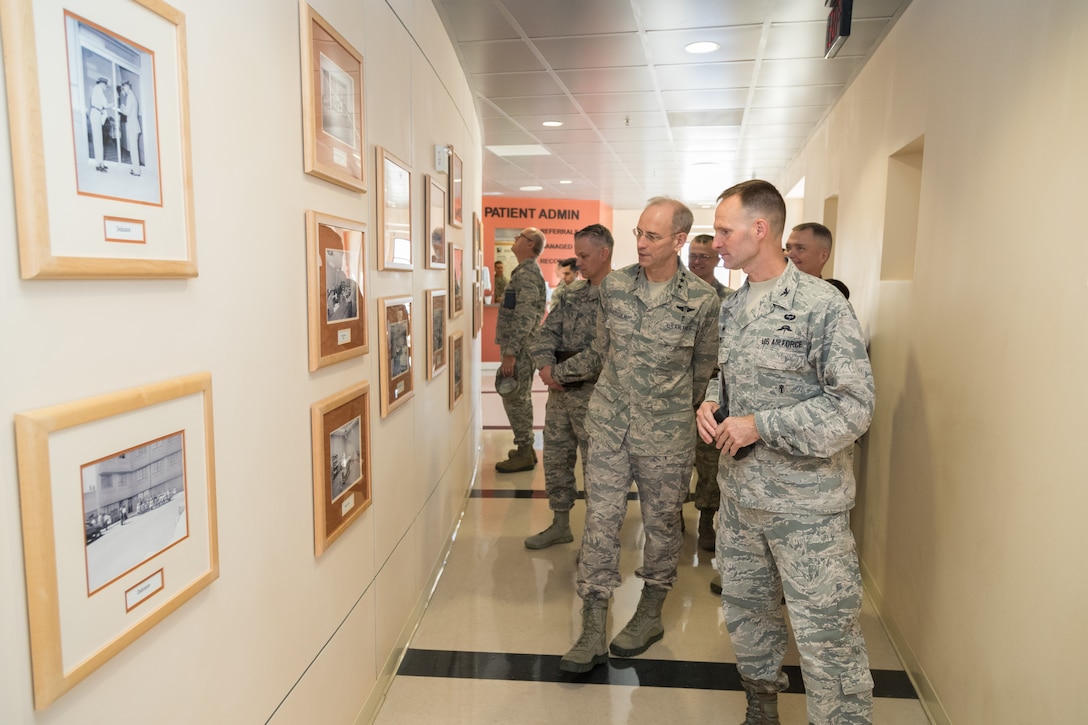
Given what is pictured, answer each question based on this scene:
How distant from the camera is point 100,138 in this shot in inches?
35.7

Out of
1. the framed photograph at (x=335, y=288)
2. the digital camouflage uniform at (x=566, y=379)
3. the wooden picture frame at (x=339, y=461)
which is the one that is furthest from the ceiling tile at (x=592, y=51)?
the wooden picture frame at (x=339, y=461)

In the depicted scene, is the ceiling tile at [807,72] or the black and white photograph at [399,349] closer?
the black and white photograph at [399,349]

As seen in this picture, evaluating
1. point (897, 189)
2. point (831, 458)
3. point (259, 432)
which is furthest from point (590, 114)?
point (259, 432)

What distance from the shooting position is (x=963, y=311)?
215 cm

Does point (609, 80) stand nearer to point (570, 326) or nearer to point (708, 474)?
point (570, 326)

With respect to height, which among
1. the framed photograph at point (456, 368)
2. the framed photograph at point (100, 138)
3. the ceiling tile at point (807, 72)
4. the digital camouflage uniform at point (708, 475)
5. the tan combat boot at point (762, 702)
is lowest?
the tan combat boot at point (762, 702)

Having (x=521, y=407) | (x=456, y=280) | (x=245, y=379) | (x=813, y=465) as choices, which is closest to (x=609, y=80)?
(x=456, y=280)

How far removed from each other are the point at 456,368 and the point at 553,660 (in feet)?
6.00

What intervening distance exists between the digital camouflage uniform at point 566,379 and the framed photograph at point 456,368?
52cm

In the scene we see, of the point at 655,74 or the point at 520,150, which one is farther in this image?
the point at 520,150

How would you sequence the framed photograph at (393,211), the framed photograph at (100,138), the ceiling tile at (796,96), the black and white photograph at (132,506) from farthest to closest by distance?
the ceiling tile at (796,96)
the framed photograph at (393,211)
the black and white photograph at (132,506)
the framed photograph at (100,138)

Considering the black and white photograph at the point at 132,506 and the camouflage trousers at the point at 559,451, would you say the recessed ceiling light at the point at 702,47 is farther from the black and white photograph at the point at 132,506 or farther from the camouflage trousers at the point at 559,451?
the black and white photograph at the point at 132,506

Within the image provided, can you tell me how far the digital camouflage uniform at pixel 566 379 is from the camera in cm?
340

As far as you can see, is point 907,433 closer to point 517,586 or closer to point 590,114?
point 517,586
